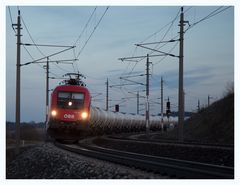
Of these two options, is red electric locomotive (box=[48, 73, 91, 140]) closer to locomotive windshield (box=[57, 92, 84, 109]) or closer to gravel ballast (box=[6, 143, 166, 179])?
locomotive windshield (box=[57, 92, 84, 109])

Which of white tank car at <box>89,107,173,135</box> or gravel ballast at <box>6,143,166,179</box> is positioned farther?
white tank car at <box>89,107,173,135</box>

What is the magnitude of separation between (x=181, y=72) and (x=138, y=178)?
57.7 feet

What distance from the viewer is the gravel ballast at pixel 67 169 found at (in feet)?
42.5

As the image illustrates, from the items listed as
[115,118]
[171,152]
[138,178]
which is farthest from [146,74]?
[138,178]

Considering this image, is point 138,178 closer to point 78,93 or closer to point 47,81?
point 78,93

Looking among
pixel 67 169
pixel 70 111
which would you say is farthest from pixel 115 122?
pixel 67 169

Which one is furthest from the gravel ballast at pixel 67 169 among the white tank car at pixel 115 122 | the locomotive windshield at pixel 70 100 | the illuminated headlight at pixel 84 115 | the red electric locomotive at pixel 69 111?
the white tank car at pixel 115 122

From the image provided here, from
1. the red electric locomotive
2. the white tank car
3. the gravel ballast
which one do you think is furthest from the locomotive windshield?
the gravel ballast

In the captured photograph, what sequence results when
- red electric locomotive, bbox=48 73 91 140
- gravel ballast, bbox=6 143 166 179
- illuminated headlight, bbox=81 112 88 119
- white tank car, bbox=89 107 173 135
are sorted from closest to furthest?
gravel ballast, bbox=6 143 166 179 < red electric locomotive, bbox=48 73 91 140 < illuminated headlight, bbox=81 112 88 119 < white tank car, bbox=89 107 173 135

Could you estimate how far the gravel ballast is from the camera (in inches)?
510

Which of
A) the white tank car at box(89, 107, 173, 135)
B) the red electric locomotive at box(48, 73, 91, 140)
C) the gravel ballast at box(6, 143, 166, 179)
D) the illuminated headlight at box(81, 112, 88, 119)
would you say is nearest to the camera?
the gravel ballast at box(6, 143, 166, 179)

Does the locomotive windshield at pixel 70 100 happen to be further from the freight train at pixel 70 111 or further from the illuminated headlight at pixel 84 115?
the illuminated headlight at pixel 84 115

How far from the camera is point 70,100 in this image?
27922 mm

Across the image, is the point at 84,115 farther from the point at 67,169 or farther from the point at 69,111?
the point at 67,169
